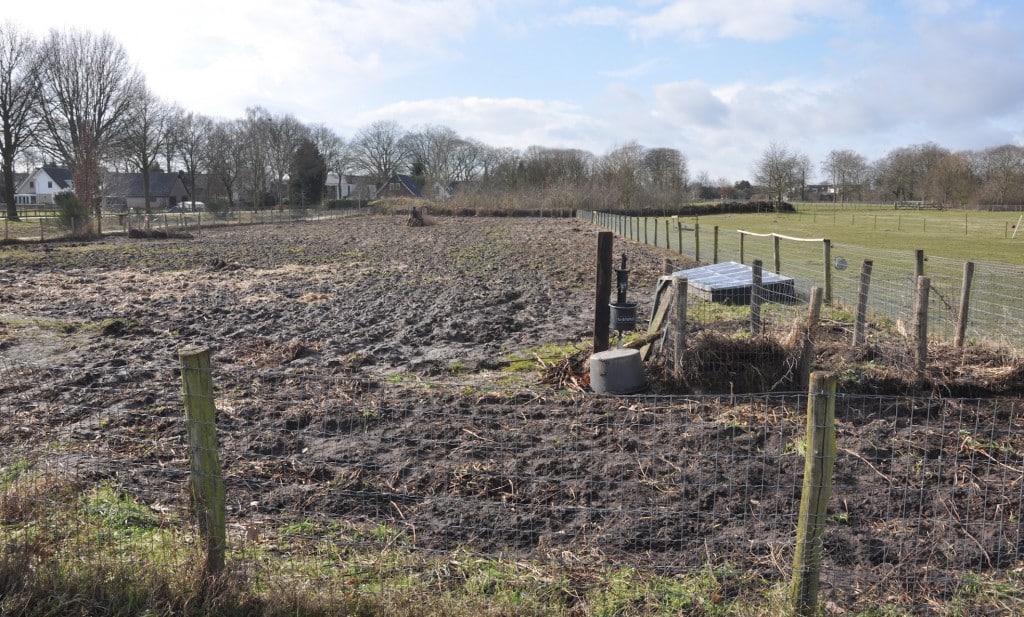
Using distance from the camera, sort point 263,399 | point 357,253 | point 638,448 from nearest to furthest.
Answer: point 638,448
point 263,399
point 357,253

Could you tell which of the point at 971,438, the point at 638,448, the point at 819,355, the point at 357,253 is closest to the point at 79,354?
the point at 638,448

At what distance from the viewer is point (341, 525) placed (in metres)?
4.43

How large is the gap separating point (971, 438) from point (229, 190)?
79.3 metres

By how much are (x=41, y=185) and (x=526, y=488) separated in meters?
108

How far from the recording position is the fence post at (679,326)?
7113 millimetres

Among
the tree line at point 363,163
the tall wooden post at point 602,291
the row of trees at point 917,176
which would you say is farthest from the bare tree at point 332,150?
the tall wooden post at point 602,291

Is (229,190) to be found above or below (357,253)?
above

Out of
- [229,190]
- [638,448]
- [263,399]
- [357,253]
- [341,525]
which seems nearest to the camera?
[341,525]

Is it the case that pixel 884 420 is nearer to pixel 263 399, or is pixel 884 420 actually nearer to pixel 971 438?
pixel 971 438

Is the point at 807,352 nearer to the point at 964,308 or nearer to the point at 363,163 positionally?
the point at 964,308

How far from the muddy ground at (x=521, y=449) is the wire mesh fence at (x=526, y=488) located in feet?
0.07

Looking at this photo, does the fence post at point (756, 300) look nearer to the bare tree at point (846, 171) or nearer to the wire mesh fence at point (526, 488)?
the wire mesh fence at point (526, 488)

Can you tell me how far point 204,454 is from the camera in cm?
347

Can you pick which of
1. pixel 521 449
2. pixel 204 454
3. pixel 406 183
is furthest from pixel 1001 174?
pixel 204 454
